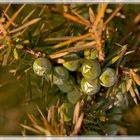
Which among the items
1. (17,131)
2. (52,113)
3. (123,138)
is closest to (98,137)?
(52,113)

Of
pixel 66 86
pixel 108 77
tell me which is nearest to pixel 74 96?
pixel 66 86

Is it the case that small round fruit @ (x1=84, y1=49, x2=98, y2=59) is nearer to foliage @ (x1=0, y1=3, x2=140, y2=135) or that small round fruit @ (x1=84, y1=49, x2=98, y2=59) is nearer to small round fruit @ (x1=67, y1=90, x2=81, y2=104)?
foliage @ (x1=0, y1=3, x2=140, y2=135)

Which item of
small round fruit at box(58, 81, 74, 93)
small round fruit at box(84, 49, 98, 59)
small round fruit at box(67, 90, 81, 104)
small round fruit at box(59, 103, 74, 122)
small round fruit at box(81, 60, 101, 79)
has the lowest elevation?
small round fruit at box(59, 103, 74, 122)

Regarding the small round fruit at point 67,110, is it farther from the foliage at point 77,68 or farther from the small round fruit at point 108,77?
the small round fruit at point 108,77

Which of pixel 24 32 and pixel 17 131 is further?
pixel 17 131

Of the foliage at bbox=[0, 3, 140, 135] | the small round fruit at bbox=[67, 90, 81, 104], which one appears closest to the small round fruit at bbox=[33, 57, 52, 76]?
the foliage at bbox=[0, 3, 140, 135]

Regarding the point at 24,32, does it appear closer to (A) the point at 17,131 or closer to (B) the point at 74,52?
(B) the point at 74,52
